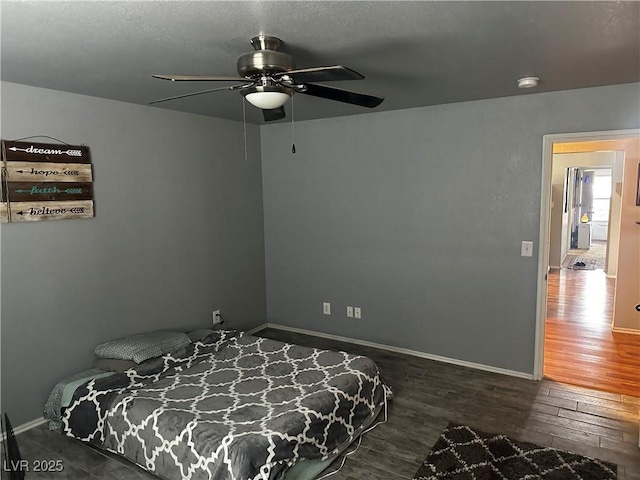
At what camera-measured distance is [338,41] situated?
2.18 m

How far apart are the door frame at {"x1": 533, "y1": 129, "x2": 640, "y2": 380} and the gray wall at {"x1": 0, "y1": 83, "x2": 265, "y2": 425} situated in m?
2.88

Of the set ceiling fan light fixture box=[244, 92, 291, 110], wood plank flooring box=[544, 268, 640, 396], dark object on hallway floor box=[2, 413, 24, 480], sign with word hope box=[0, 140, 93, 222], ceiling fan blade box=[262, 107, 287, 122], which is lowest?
wood plank flooring box=[544, 268, 640, 396]

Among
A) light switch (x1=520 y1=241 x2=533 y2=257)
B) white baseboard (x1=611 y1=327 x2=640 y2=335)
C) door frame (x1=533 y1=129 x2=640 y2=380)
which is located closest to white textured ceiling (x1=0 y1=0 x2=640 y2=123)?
door frame (x1=533 y1=129 x2=640 y2=380)

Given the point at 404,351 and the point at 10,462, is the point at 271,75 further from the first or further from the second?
the point at 404,351

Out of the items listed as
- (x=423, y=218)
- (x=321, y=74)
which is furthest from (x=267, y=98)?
(x=423, y=218)

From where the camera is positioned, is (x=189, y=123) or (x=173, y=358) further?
(x=189, y=123)

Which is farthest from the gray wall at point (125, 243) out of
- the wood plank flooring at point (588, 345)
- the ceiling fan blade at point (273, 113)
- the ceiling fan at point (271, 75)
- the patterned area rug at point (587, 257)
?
the patterned area rug at point (587, 257)

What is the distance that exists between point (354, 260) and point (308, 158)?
47.0 inches

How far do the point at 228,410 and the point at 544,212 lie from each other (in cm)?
282

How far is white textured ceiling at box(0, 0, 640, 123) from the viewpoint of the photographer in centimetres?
181

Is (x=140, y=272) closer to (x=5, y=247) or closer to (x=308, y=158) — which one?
(x=5, y=247)

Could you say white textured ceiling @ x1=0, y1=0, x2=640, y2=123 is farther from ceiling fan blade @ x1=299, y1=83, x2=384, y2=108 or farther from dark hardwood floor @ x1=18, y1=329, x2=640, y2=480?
dark hardwood floor @ x1=18, y1=329, x2=640, y2=480

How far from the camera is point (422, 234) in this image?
164 inches

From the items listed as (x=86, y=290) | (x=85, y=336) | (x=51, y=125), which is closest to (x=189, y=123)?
(x=51, y=125)
